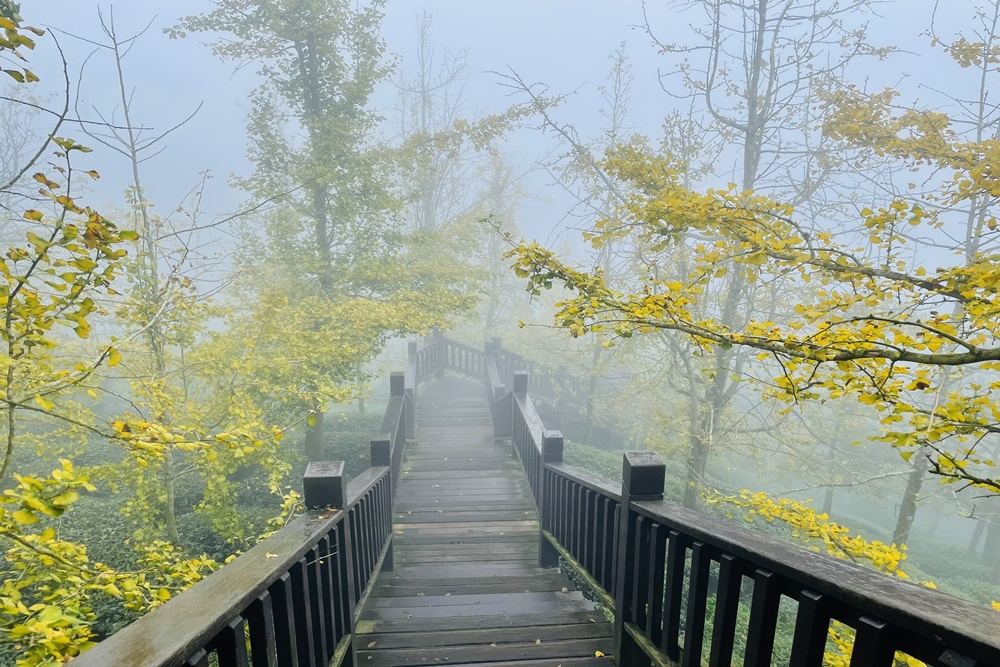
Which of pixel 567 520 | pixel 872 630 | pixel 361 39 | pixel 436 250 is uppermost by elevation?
pixel 361 39

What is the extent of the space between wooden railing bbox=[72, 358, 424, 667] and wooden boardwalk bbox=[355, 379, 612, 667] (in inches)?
16.7

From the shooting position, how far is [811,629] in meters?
1.47

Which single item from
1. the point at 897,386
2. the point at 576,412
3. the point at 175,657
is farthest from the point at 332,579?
the point at 576,412

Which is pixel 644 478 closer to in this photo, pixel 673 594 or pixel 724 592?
pixel 673 594

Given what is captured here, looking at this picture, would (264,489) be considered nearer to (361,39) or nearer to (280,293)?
(280,293)

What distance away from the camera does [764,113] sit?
302 inches

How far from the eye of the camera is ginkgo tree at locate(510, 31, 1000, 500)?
6.77ft

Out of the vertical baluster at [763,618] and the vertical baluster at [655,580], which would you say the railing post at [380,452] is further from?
the vertical baluster at [763,618]

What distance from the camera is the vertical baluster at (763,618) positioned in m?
1.64

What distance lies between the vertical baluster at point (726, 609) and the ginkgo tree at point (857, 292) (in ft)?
2.54

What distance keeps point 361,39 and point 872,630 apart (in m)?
11.0

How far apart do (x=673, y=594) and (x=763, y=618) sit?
2.15ft

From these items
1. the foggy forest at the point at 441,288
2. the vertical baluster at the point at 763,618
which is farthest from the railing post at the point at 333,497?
the vertical baluster at the point at 763,618

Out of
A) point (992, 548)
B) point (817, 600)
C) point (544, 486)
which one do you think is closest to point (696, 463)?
point (544, 486)
